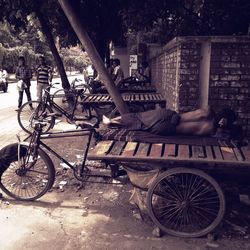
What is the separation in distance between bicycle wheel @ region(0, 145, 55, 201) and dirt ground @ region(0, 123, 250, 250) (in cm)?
12

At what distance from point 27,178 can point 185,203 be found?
209cm

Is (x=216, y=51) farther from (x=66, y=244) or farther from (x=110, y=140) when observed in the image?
(x=66, y=244)

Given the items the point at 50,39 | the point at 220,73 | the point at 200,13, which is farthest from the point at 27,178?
the point at 50,39

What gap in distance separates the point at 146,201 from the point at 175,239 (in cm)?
48

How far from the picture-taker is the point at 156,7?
882 cm

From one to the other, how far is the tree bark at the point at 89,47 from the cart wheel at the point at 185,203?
87.0 inches

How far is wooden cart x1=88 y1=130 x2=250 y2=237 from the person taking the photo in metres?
3.44

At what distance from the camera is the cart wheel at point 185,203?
11.6 ft

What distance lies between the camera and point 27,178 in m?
4.52

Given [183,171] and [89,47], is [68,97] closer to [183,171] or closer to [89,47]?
[89,47]

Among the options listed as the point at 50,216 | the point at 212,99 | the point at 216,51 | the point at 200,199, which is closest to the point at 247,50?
the point at 216,51

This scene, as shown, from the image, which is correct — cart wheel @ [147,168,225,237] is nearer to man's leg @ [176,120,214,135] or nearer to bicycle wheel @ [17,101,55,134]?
man's leg @ [176,120,214,135]

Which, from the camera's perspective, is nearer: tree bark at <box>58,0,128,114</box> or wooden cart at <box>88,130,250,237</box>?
wooden cart at <box>88,130,250,237</box>

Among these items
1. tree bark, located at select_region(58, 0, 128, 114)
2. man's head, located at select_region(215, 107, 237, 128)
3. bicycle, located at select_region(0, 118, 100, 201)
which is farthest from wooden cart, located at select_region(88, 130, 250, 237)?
tree bark, located at select_region(58, 0, 128, 114)
